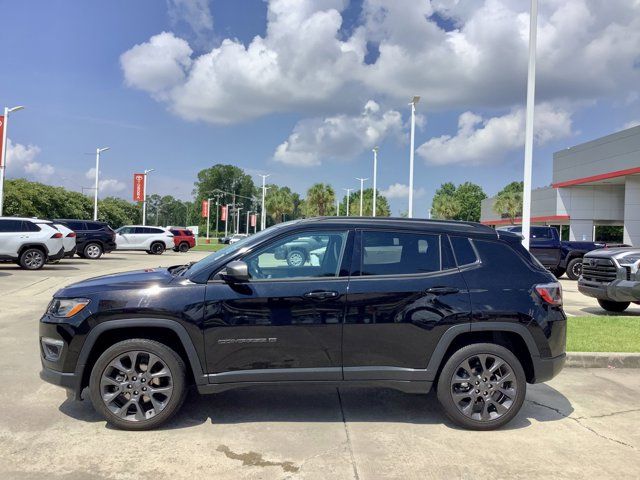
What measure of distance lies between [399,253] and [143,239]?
28.9 meters

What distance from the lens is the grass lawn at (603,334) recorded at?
22.3 feet

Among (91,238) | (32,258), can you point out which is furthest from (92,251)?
(32,258)

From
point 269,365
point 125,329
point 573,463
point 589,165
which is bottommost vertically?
point 573,463

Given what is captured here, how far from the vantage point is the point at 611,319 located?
29.3ft

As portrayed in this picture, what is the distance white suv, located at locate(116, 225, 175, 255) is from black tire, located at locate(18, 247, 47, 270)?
44.0 ft

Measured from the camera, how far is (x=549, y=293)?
4469 millimetres

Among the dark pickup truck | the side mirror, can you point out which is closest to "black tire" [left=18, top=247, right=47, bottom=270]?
the side mirror

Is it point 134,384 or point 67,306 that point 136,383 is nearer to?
point 134,384

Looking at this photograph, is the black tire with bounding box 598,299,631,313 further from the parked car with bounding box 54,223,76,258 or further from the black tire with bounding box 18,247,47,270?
the black tire with bounding box 18,247,47,270

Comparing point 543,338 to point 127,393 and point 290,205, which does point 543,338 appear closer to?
point 127,393

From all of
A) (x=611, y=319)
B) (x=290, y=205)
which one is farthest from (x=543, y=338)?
(x=290, y=205)

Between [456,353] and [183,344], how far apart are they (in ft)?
7.49

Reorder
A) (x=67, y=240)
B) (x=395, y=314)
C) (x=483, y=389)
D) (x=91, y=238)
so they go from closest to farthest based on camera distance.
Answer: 1. (x=395, y=314)
2. (x=483, y=389)
3. (x=67, y=240)
4. (x=91, y=238)

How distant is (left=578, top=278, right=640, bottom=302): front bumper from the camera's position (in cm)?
917
